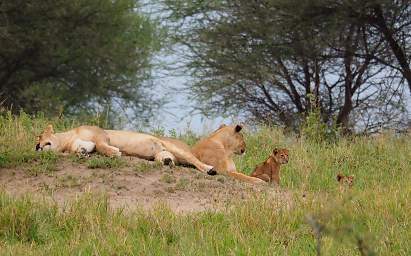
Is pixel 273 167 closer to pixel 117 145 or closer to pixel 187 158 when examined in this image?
pixel 187 158

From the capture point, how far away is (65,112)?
23078 mm

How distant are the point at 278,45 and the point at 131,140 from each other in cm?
1001

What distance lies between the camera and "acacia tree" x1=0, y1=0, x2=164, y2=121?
65.2ft

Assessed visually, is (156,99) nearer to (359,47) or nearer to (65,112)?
(65,112)

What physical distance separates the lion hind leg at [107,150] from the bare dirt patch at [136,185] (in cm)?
16

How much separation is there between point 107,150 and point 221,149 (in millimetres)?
1326

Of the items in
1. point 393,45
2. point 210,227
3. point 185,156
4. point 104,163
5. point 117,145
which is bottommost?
point 210,227

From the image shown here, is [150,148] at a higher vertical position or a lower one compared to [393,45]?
lower

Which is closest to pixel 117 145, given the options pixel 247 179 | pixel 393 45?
pixel 247 179

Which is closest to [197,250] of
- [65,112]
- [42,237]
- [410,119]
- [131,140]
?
[42,237]

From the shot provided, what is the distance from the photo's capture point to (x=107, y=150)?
9477 mm

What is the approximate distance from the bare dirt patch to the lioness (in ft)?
1.33

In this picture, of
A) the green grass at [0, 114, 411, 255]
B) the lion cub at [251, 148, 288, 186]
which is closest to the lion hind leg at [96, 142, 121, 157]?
the lion cub at [251, 148, 288, 186]

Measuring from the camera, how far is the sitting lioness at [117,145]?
951 cm
